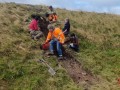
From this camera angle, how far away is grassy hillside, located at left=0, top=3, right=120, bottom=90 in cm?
1587

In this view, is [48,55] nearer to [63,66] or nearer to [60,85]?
[63,66]

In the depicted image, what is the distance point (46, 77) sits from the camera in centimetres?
1625

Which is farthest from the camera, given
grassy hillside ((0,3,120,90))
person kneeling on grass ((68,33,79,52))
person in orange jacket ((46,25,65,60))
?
person kneeling on grass ((68,33,79,52))

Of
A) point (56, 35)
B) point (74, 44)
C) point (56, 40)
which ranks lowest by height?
point (74, 44)

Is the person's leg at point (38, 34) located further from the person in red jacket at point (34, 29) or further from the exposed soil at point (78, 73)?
the exposed soil at point (78, 73)

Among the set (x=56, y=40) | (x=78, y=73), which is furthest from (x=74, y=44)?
(x=78, y=73)

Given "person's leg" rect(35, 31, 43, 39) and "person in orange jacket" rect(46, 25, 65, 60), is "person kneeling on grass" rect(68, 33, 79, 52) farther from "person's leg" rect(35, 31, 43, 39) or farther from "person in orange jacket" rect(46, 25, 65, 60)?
"person's leg" rect(35, 31, 43, 39)

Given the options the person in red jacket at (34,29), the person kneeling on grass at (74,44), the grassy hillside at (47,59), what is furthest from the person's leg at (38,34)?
the person kneeling on grass at (74,44)

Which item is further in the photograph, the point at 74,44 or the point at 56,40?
the point at 74,44

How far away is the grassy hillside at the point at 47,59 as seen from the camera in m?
15.9

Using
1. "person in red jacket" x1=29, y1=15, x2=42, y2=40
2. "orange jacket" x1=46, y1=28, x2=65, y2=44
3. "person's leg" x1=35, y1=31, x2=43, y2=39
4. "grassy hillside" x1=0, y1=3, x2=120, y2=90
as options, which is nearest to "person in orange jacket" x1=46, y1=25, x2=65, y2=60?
"orange jacket" x1=46, y1=28, x2=65, y2=44

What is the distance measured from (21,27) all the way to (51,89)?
23.1ft

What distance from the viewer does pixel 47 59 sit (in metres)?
18.0

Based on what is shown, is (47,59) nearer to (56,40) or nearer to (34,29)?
(56,40)
